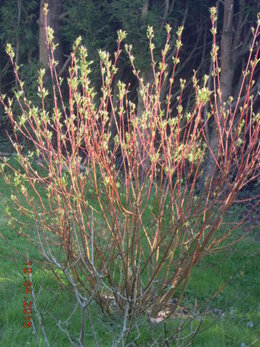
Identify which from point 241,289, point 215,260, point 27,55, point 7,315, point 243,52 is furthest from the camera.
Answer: point 27,55

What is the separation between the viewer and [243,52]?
7820 millimetres

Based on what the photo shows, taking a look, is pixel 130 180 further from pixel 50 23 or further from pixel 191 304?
pixel 50 23

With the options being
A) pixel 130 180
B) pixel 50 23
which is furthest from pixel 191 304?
pixel 50 23

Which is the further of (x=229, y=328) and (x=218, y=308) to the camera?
(x=218, y=308)

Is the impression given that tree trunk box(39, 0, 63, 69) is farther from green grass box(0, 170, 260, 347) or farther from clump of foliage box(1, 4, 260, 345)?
clump of foliage box(1, 4, 260, 345)

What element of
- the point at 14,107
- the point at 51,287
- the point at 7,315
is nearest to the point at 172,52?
the point at 14,107

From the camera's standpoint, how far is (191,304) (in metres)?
4.20

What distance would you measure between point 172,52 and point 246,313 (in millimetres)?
5913

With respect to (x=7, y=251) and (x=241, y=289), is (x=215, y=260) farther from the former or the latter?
(x=7, y=251)

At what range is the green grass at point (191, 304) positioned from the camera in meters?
3.38

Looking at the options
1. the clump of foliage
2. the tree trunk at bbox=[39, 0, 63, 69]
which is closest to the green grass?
the clump of foliage

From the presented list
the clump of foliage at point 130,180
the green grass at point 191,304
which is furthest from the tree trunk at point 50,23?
the clump of foliage at point 130,180

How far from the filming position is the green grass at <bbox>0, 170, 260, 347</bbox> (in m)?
3.38

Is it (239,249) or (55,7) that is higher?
(55,7)
